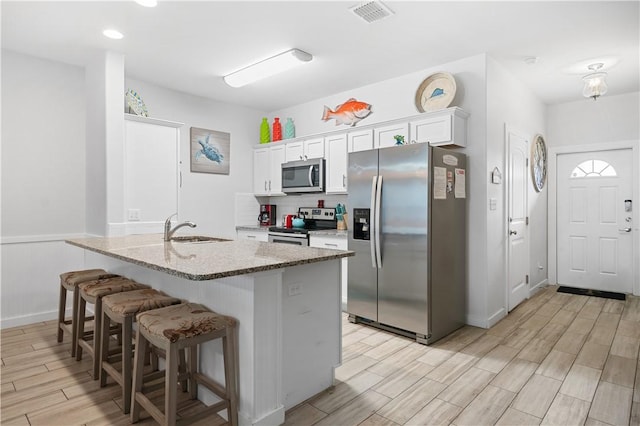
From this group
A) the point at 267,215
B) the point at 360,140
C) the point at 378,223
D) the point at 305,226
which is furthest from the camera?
the point at 267,215

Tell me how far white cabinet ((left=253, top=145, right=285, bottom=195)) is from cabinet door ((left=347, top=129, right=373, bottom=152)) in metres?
1.22

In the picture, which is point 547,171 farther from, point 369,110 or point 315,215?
point 315,215

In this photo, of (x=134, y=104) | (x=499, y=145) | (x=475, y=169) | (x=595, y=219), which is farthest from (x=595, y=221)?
(x=134, y=104)

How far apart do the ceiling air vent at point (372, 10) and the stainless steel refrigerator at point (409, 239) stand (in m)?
1.06

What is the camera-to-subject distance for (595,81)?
12.9ft

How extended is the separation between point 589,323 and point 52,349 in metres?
4.94

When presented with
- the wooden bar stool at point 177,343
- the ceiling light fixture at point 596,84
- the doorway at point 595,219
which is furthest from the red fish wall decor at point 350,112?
the wooden bar stool at point 177,343

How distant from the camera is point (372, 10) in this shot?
2.77 m

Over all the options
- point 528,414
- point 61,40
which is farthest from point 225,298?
point 61,40

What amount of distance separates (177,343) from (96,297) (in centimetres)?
108

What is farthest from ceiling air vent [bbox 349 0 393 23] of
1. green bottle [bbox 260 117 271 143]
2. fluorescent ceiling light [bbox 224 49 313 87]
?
green bottle [bbox 260 117 271 143]

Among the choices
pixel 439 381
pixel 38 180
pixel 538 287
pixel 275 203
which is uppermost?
pixel 38 180

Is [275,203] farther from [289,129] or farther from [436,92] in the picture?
[436,92]

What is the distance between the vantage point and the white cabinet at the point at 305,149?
4773 millimetres
